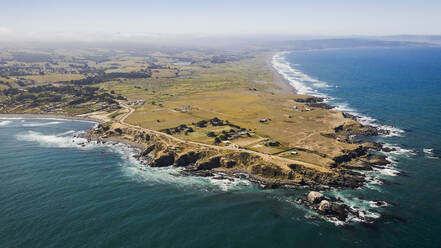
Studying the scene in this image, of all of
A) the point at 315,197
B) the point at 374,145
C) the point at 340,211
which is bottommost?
the point at 340,211

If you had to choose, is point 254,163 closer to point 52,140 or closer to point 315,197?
point 315,197

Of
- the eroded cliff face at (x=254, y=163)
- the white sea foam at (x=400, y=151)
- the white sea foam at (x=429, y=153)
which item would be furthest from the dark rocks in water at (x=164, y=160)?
the white sea foam at (x=429, y=153)

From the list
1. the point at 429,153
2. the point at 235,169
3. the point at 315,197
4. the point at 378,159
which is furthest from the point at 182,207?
the point at 429,153

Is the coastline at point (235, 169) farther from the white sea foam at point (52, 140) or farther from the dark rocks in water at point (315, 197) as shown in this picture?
the white sea foam at point (52, 140)

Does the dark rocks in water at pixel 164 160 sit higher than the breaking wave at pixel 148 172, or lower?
higher

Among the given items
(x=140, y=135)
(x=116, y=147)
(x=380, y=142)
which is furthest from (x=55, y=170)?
(x=380, y=142)

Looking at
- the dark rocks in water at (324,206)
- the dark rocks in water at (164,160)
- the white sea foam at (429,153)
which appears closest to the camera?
the dark rocks in water at (324,206)

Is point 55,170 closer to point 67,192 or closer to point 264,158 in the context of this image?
point 67,192
